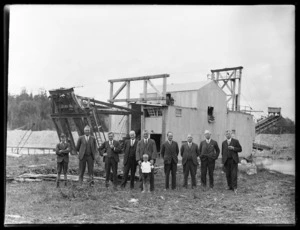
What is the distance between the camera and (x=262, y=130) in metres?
31.9

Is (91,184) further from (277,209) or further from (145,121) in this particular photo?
(145,121)

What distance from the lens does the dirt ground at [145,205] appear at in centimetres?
675

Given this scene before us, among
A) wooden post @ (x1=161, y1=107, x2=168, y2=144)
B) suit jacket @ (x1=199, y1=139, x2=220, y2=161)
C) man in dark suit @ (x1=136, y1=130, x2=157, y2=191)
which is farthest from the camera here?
wooden post @ (x1=161, y1=107, x2=168, y2=144)

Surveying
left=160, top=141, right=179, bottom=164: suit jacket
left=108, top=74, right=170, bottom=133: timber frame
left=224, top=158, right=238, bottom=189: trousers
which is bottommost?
left=224, top=158, right=238, bottom=189: trousers

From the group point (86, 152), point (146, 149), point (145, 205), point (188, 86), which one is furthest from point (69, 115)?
point (188, 86)

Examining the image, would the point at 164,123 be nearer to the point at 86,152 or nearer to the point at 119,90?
the point at 119,90

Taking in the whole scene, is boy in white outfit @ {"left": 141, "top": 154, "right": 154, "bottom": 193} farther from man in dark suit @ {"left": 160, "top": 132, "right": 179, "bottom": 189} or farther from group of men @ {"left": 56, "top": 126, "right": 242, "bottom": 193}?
man in dark suit @ {"left": 160, "top": 132, "right": 179, "bottom": 189}

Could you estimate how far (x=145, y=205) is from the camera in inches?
319

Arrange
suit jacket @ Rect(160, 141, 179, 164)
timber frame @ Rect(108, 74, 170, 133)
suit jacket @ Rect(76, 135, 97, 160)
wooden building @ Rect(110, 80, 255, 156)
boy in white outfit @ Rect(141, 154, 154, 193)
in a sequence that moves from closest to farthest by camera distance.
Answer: boy in white outfit @ Rect(141, 154, 154, 193)
suit jacket @ Rect(76, 135, 97, 160)
suit jacket @ Rect(160, 141, 179, 164)
timber frame @ Rect(108, 74, 170, 133)
wooden building @ Rect(110, 80, 255, 156)

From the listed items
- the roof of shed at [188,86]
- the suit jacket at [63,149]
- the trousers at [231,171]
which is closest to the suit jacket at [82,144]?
the suit jacket at [63,149]

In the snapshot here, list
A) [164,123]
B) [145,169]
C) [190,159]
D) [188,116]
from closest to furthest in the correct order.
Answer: [145,169] → [190,159] → [164,123] → [188,116]

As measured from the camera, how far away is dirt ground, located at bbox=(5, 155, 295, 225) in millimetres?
6750

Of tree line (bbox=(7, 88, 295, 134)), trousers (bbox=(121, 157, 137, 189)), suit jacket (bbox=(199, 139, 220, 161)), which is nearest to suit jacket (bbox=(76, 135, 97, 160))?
trousers (bbox=(121, 157, 137, 189))

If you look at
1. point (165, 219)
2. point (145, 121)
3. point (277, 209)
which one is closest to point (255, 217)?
point (277, 209)
